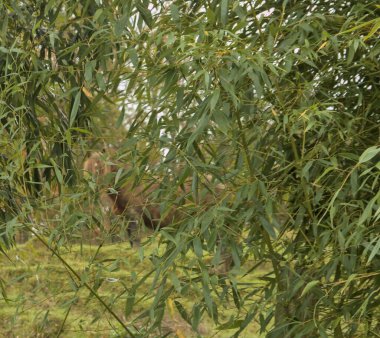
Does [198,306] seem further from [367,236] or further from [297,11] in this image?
[297,11]

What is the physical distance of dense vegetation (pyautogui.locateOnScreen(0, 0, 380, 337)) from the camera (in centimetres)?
258

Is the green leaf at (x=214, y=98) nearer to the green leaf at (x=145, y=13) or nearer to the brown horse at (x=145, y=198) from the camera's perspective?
the brown horse at (x=145, y=198)

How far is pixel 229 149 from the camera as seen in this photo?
2994 mm

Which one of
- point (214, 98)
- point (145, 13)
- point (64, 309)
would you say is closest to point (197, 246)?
point (214, 98)

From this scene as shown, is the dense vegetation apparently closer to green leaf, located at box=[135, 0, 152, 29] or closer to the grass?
green leaf, located at box=[135, 0, 152, 29]

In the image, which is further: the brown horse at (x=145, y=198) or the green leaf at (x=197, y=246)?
the brown horse at (x=145, y=198)

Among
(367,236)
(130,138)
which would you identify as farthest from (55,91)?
(367,236)

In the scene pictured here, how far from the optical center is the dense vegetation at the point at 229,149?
2584 mm

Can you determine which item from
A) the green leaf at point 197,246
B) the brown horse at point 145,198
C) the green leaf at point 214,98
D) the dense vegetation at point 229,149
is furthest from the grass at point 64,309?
the green leaf at point 214,98

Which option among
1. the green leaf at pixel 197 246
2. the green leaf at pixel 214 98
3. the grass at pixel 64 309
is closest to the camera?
the green leaf at pixel 214 98

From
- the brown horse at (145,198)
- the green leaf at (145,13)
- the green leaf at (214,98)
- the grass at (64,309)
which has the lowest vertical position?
the grass at (64,309)

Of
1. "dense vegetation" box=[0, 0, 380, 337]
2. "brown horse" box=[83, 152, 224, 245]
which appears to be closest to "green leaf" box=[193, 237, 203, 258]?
"dense vegetation" box=[0, 0, 380, 337]

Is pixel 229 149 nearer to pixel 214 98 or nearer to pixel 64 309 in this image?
pixel 214 98

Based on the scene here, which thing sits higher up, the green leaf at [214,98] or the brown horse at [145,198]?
the green leaf at [214,98]
